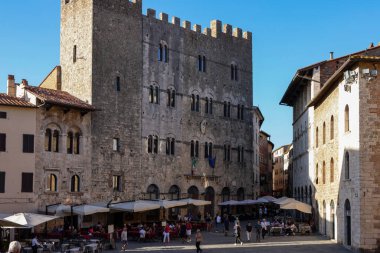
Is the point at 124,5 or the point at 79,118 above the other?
the point at 124,5

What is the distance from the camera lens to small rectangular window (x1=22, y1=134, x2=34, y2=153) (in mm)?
35812

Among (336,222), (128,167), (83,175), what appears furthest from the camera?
(128,167)

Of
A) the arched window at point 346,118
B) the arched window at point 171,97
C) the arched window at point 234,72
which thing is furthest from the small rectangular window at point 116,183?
the arched window at point 346,118

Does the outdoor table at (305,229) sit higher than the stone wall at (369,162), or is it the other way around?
the stone wall at (369,162)

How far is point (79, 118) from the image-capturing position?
39469mm

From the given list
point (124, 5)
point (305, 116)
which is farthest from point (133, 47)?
point (305, 116)

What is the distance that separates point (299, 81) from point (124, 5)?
14.5 meters

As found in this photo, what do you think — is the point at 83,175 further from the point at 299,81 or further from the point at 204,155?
the point at 299,81

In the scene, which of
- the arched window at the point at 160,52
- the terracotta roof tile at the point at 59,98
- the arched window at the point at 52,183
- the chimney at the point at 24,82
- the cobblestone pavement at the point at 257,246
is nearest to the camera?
the cobblestone pavement at the point at 257,246

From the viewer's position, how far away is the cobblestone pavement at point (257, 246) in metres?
29.2

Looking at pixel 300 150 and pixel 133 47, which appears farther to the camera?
pixel 300 150

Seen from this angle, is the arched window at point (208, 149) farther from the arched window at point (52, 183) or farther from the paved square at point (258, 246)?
the arched window at point (52, 183)

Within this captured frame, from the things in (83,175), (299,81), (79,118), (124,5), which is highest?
(124,5)

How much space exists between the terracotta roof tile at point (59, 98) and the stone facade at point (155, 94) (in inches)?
38.1
